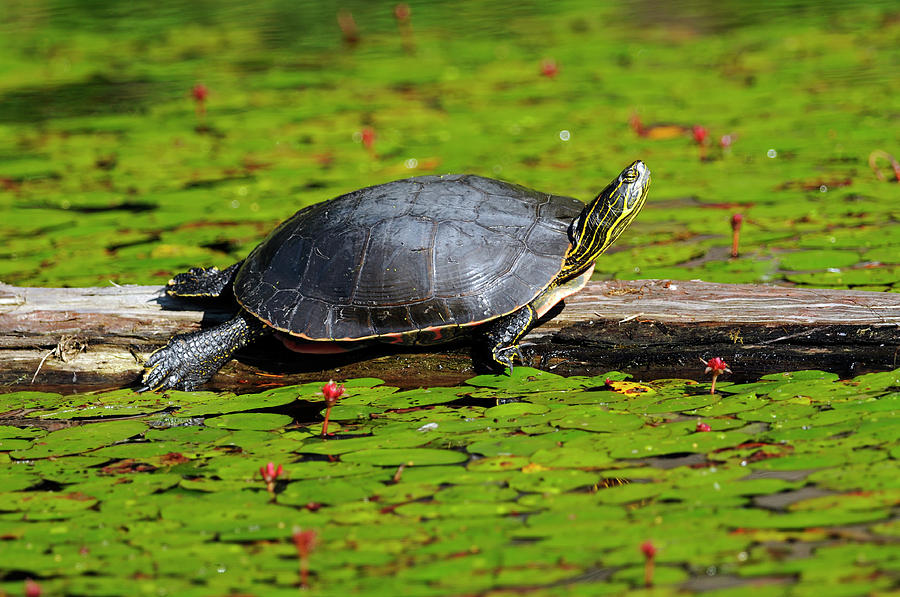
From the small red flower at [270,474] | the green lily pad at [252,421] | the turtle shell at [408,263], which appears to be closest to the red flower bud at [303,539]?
the small red flower at [270,474]

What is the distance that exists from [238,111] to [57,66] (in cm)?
347

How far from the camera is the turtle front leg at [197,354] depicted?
3.76 metres

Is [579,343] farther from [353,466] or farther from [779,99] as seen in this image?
[779,99]

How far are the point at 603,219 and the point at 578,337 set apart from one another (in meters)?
0.48

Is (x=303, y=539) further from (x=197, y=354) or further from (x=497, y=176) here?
(x=497, y=176)

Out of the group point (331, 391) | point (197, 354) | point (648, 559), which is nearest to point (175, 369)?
point (197, 354)

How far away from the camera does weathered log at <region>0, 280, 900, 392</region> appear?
3.56m

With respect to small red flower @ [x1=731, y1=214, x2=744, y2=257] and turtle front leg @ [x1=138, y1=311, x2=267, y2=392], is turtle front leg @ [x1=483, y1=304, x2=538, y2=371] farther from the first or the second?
small red flower @ [x1=731, y1=214, x2=744, y2=257]

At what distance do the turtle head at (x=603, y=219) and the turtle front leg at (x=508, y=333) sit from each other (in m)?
0.26

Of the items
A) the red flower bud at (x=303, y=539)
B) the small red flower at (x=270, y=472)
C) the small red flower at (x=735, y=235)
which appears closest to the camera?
the red flower bud at (x=303, y=539)

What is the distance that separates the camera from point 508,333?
3.64 m

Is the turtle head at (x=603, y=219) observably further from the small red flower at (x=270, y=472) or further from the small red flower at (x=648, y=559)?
the small red flower at (x=648, y=559)

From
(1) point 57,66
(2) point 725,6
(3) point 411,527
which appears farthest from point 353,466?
(2) point 725,6

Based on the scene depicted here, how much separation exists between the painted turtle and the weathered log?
135mm
